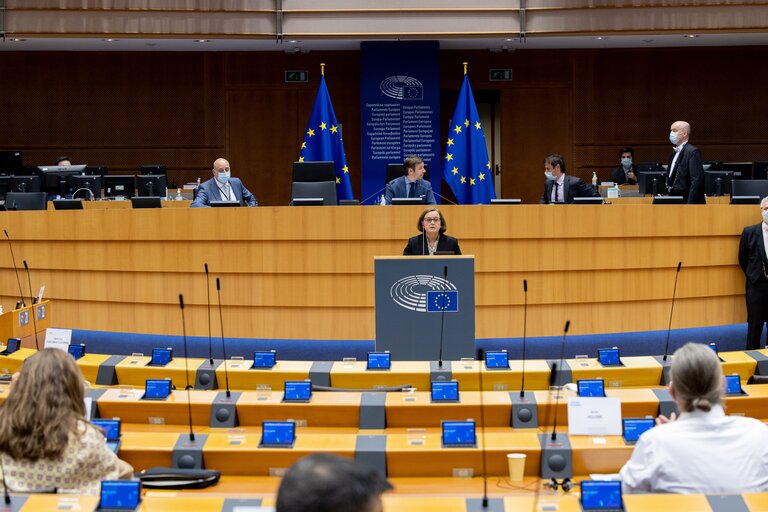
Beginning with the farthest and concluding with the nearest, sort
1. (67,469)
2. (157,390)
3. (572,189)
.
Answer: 1. (572,189)
2. (157,390)
3. (67,469)

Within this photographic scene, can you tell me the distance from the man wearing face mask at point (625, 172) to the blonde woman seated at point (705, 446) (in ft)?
34.7

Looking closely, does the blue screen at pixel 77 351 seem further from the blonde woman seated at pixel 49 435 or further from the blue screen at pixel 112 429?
the blonde woman seated at pixel 49 435

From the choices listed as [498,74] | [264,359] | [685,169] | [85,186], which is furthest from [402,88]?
[264,359]

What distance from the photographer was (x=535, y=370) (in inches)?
206

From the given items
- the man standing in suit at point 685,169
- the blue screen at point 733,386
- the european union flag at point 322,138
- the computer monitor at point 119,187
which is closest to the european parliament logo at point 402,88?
the european union flag at point 322,138

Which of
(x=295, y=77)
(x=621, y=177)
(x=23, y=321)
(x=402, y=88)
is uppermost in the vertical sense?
(x=295, y=77)

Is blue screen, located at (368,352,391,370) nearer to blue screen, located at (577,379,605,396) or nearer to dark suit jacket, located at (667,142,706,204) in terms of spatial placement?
blue screen, located at (577,379,605,396)

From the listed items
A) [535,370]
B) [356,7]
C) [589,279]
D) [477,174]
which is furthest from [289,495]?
[356,7]

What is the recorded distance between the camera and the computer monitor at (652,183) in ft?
35.3

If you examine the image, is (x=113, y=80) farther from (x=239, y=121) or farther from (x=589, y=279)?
(x=589, y=279)

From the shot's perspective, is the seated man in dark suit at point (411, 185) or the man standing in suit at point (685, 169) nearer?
the man standing in suit at point (685, 169)

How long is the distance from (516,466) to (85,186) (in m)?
8.24

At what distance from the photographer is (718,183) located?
10.8m

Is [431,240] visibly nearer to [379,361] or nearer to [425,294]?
[425,294]
